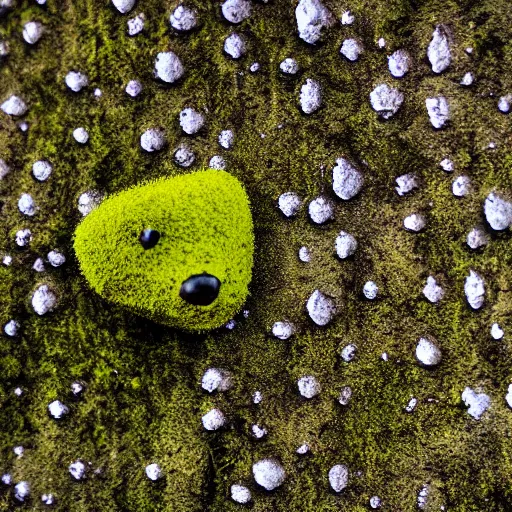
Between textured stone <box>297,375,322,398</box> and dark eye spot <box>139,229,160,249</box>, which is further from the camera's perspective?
textured stone <box>297,375,322,398</box>

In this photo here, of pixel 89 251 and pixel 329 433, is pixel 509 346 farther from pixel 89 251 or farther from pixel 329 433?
pixel 89 251

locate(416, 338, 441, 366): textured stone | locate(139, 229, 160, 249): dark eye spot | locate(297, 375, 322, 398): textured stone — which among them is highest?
locate(139, 229, 160, 249): dark eye spot

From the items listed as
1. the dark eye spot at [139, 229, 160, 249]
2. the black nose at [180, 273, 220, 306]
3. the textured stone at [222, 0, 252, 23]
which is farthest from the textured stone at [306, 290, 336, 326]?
the textured stone at [222, 0, 252, 23]

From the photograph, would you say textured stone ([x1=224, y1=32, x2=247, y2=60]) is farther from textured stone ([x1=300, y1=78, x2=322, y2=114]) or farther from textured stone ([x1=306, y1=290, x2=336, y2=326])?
textured stone ([x1=306, y1=290, x2=336, y2=326])

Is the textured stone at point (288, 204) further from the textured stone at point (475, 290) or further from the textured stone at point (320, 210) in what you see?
the textured stone at point (475, 290)

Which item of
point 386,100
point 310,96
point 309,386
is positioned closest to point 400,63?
point 386,100

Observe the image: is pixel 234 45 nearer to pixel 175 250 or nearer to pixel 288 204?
pixel 288 204
